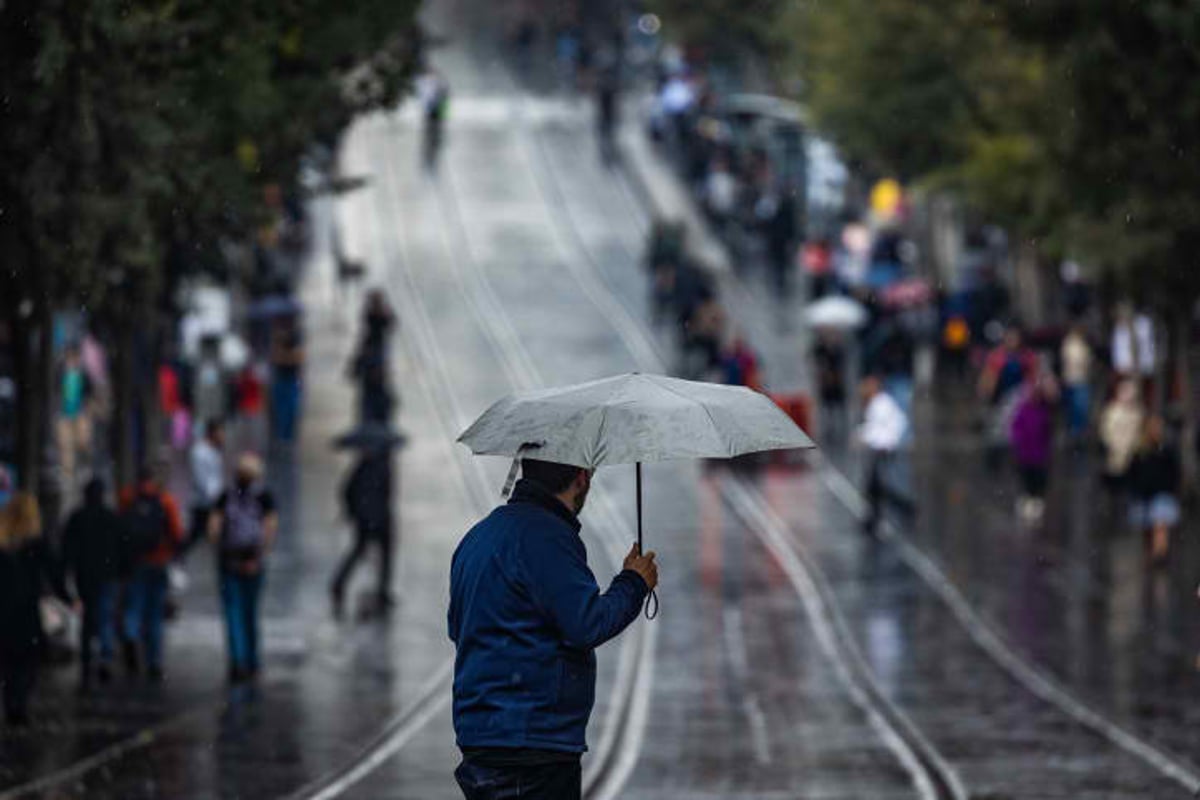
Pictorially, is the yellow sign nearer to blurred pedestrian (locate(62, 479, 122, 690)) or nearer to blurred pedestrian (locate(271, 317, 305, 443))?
blurred pedestrian (locate(271, 317, 305, 443))

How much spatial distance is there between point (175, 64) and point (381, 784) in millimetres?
5880

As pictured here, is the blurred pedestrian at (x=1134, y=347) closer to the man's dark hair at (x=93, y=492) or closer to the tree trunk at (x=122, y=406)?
the tree trunk at (x=122, y=406)

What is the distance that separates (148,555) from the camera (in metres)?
21.5

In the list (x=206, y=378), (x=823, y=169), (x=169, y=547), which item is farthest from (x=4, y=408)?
(x=823, y=169)

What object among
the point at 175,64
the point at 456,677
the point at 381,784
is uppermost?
the point at 175,64

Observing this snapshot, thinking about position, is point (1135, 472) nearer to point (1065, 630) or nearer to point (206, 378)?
point (1065, 630)

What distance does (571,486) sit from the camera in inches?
347

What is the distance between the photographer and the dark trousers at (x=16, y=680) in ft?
59.0

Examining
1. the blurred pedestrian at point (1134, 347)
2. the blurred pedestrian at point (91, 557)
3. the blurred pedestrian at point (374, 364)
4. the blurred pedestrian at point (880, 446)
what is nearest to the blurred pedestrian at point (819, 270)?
the blurred pedestrian at point (1134, 347)

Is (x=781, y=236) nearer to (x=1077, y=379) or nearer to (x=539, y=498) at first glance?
(x=1077, y=379)

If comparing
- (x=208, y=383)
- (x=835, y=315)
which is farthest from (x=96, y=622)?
(x=835, y=315)

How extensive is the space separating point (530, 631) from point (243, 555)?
42.2 feet

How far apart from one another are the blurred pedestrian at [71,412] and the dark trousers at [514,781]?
25.6 m

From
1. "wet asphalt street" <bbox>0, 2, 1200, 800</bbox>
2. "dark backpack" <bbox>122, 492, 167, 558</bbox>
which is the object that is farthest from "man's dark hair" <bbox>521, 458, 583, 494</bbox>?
"dark backpack" <bbox>122, 492, 167, 558</bbox>
